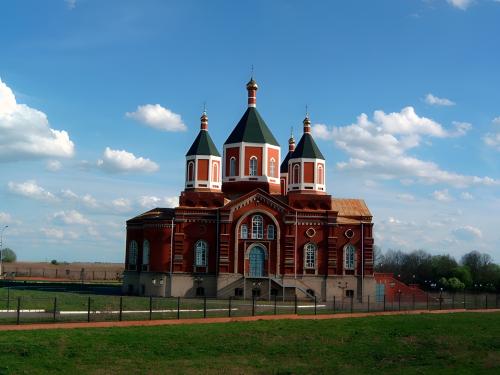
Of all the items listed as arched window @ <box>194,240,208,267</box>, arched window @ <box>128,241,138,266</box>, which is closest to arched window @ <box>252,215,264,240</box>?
arched window @ <box>194,240,208,267</box>

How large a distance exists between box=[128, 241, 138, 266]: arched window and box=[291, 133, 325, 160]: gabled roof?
15253mm

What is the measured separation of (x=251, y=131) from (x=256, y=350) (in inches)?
1352

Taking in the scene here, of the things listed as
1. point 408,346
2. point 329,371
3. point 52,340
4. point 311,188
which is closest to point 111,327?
point 52,340

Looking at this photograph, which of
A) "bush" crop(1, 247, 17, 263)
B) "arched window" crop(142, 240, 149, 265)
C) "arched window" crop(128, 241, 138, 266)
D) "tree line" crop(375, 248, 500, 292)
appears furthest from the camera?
"bush" crop(1, 247, 17, 263)

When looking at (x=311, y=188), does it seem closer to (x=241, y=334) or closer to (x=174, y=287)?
(x=174, y=287)

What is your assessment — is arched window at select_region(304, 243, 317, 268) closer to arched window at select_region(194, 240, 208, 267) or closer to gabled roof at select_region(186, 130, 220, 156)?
arched window at select_region(194, 240, 208, 267)

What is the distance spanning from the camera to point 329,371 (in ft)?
79.4

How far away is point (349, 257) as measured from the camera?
55.8 m

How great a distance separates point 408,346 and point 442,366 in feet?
11.7

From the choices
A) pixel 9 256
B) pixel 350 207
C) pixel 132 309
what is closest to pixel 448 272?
pixel 350 207

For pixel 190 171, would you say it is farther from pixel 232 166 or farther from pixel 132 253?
pixel 132 253

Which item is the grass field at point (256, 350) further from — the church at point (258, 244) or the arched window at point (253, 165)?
the arched window at point (253, 165)

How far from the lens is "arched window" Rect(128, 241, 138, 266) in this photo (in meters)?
58.6

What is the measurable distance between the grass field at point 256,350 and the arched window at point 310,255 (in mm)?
21290
